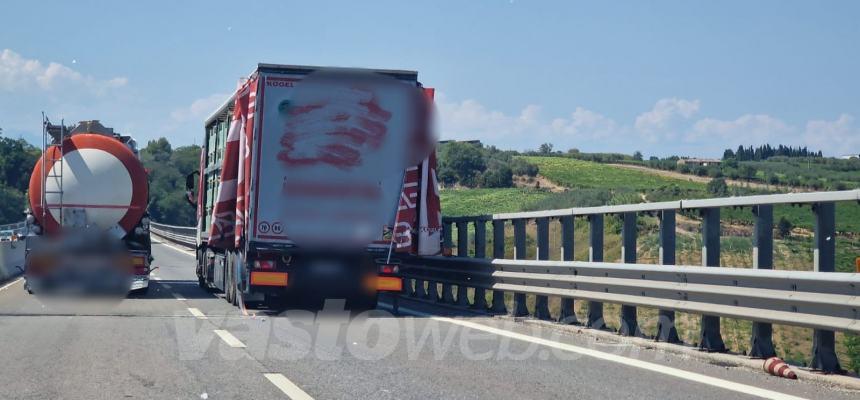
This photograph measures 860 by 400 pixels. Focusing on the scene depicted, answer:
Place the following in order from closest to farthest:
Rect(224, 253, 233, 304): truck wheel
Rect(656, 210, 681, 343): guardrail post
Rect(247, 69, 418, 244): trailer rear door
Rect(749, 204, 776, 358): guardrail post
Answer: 1. Rect(749, 204, 776, 358): guardrail post
2. Rect(656, 210, 681, 343): guardrail post
3. Rect(247, 69, 418, 244): trailer rear door
4. Rect(224, 253, 233, 304): truck wheel

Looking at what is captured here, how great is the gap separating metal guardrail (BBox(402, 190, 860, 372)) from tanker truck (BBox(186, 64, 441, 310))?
155cm

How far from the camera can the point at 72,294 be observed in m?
19.0

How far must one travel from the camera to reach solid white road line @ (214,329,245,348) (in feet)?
37.7

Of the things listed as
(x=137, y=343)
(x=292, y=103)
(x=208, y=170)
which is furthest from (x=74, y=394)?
(x=208, y=170)

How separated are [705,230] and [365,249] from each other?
621 centimetres

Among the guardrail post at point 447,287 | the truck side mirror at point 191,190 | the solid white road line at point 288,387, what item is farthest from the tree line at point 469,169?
the solid white road line at point 288,387

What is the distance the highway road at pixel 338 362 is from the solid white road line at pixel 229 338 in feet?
0.04

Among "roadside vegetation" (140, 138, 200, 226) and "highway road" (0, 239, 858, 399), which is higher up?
"roadside vegetation" (140, 138, 200, 226)

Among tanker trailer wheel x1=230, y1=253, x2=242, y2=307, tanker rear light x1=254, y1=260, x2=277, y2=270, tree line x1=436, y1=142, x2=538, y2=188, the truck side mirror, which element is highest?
tree line x1=436, y1=142, x2=538, y2=188

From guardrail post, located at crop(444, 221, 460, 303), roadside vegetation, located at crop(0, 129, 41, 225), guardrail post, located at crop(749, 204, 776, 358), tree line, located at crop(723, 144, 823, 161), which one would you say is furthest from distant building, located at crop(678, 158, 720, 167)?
roadside vegetation, located at crop(0, 129, 41, 225)

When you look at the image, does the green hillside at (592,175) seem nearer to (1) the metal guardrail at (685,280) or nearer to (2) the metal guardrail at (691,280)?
(1) the metal guardrail at (685,280)

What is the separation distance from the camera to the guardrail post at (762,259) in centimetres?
988

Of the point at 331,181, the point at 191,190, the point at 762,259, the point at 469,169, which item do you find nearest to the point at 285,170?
the point at 331,181

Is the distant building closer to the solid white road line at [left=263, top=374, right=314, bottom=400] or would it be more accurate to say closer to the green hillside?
the green hillside
